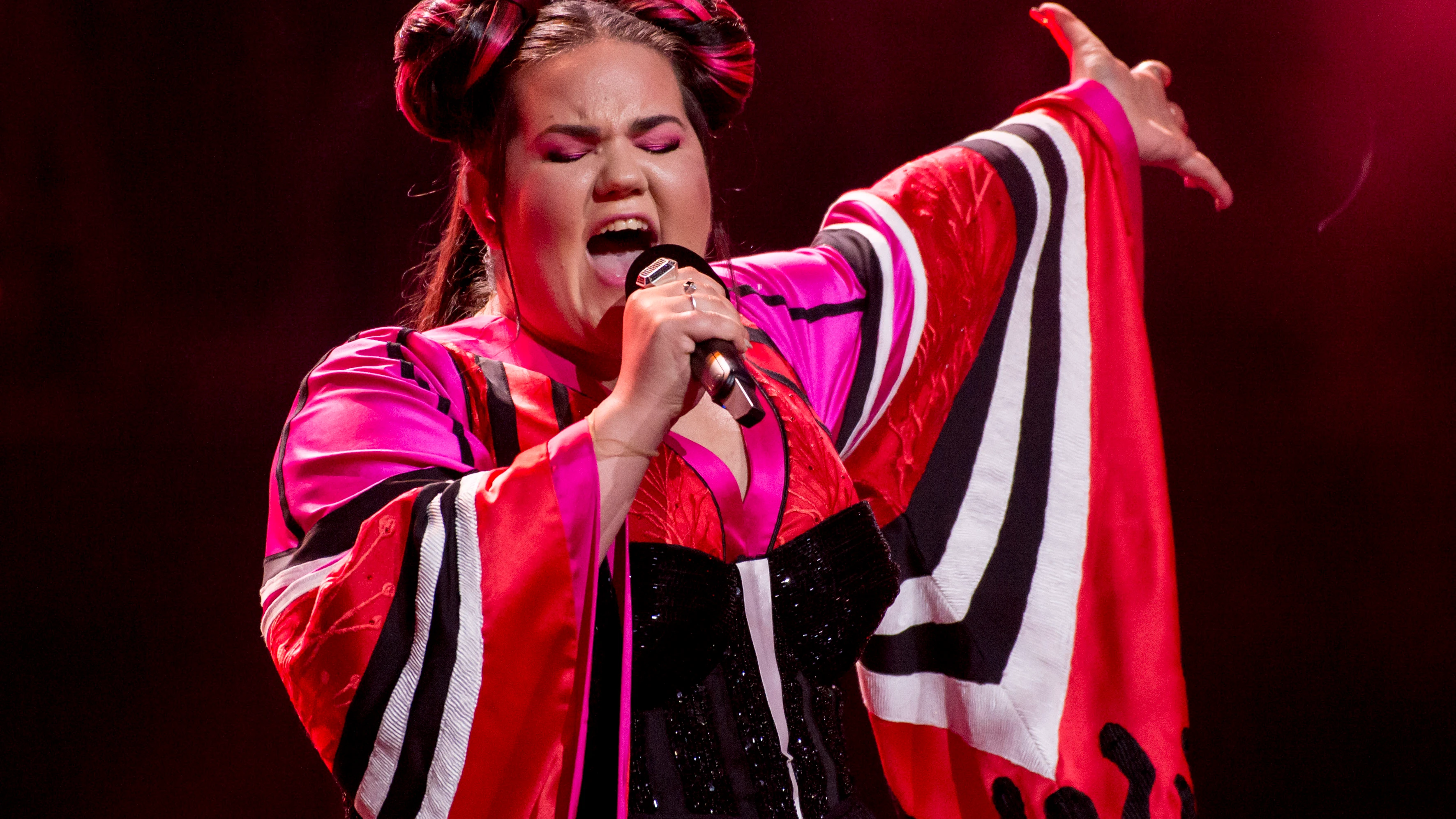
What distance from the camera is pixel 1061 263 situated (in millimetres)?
1260

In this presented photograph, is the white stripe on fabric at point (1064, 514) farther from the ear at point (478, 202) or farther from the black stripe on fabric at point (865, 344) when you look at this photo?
Answer: the ear at point (478, 202)

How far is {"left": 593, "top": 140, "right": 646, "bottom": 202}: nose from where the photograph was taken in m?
0.90

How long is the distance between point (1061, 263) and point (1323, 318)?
86 centimetres

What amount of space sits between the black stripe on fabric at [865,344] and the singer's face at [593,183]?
31 centimetres

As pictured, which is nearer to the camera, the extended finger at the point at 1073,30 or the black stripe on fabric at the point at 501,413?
the black stripe on fabric at the point at 501,413

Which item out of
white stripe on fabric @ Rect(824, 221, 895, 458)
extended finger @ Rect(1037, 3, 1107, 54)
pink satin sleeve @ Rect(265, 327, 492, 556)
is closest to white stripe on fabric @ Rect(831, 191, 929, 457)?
white stripe on fabric @ Rect(824, 221, 895, 458)

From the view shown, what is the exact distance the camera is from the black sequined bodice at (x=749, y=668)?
2.94 feet

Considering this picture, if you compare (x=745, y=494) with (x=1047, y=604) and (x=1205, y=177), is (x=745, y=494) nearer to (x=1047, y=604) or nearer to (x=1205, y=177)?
(x=1047, y=604)

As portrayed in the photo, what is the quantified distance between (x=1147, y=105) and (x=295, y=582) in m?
1.04

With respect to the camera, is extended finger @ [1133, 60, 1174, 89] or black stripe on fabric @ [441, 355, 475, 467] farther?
extended finger @ [1133, 60, 1174, 89]

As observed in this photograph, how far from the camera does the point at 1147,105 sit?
1.33 metres

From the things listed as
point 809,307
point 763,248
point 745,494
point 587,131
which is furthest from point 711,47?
point 763,248

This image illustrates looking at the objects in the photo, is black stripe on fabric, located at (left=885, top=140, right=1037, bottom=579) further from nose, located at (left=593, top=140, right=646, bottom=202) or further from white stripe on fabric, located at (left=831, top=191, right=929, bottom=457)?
nose, located at (left=593, top=140, right=646, bottom=202)

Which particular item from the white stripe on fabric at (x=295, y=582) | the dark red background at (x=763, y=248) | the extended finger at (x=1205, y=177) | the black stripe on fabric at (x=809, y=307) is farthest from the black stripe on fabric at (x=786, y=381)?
the dark red background at (x=763, y=248)
